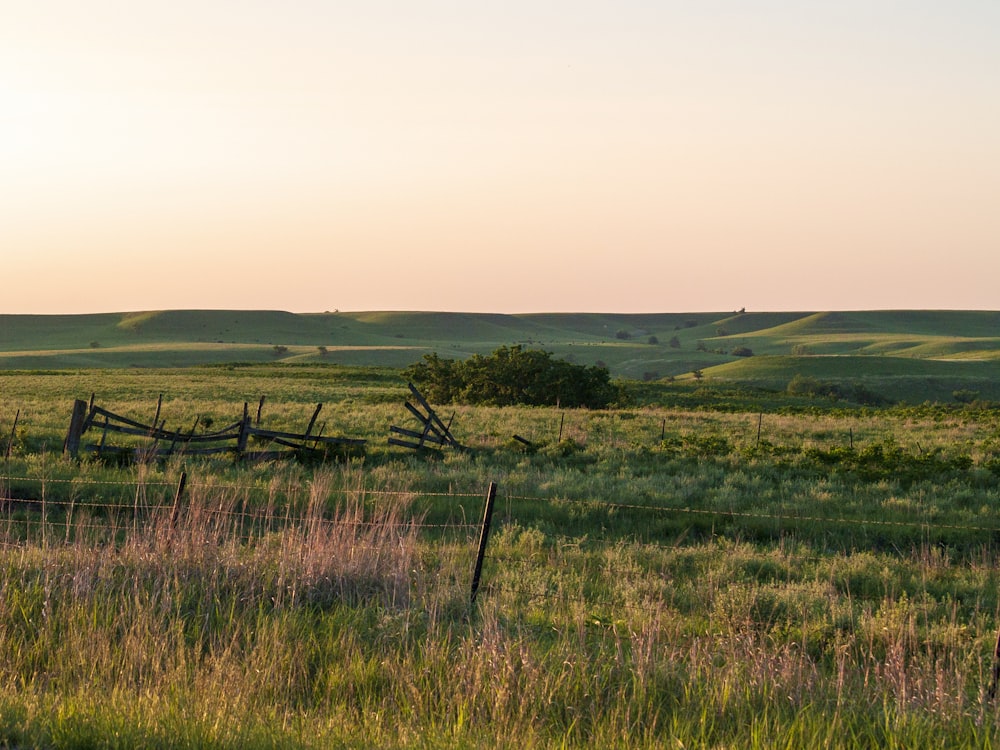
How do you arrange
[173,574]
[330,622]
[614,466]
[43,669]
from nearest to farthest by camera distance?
[43,669], [330,622], [173,574], [614,466]

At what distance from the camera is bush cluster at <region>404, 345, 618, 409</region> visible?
4369 centimetres

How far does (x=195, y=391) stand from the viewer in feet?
159

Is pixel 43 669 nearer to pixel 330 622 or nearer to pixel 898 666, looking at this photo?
pixel 330 622

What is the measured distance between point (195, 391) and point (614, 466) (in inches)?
1287

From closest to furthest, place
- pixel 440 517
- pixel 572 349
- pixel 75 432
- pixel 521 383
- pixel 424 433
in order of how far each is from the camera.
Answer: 1. pixel 440 517
2. pixel 75 432
3. pixel 424 433
4. pixel 521 383
5. pixel 572 349

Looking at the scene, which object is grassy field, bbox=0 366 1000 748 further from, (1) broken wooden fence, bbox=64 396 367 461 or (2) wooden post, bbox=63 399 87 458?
(2) wooden post, bbox=63 399 87 458

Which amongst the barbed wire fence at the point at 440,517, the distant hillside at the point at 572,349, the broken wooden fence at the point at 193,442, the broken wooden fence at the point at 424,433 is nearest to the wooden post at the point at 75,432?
the broken wooden fence at the point at 193,442

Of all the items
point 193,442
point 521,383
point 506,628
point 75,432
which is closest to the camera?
point 506,628

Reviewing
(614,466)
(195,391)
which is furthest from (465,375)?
(614,466)

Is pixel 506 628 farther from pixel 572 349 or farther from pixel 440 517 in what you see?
pixel 572 349

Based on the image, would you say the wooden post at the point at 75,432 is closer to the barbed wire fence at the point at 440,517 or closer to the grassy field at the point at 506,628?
the barbed wire fence at the point at 440,517

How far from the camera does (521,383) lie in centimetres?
4491

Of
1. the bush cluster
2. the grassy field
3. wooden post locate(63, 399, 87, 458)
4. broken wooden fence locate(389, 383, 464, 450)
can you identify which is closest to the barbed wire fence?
the grassy field

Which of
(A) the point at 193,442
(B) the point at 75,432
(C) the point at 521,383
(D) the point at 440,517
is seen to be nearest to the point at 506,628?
(D) the point at 440,517
